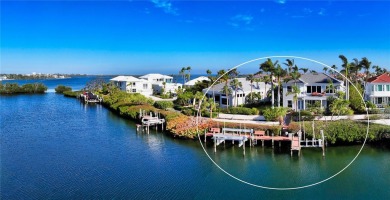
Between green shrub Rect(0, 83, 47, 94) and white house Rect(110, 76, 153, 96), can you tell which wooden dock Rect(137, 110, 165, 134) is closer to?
white house Rect(110, 76, 153, 96)

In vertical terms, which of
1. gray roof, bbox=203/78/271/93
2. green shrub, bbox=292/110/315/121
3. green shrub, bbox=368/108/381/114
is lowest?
green shrub, bbox=292/110/315/121

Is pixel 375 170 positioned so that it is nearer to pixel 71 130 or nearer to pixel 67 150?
pixel 67 150

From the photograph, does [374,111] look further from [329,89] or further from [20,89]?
[20,89]

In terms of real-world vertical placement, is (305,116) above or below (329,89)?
below

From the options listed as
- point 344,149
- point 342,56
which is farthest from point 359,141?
point 342,56

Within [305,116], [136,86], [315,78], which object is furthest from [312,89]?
[136,86]

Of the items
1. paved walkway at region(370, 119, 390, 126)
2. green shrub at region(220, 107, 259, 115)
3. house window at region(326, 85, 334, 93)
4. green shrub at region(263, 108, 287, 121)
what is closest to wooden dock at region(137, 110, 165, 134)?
green shrub at region(220, 107, 259, 115)
